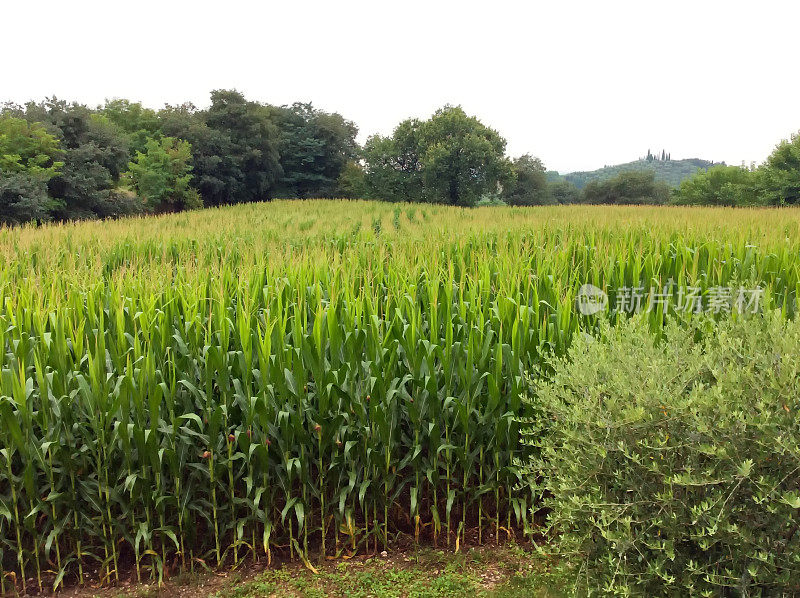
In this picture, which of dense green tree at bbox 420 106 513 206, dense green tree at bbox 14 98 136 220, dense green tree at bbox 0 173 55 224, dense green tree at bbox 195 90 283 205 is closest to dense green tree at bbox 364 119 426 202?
dense green tree at bbox 420 106 513 206

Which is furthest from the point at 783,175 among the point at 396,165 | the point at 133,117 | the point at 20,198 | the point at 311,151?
the point at 133,117

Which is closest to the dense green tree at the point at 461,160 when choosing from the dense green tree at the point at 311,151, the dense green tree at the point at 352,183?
the dense green tree at the point at 352,183

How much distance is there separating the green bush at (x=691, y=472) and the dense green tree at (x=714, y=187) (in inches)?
2310

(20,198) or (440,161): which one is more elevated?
(440,161)

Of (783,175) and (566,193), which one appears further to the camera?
(566,193)

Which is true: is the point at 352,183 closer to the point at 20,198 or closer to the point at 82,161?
the point at 82,161

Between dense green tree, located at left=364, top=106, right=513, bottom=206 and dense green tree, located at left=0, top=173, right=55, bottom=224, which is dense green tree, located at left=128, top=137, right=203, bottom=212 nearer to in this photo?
dense green tree, located at left=0, top=173, right=55, bottom=224

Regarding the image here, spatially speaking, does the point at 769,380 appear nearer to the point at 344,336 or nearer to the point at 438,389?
the point at 438,389

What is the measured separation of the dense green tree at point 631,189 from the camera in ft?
235

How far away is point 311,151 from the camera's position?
53.2 metres

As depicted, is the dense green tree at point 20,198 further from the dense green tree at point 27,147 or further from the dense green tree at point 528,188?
the dense green tree at point 528,188

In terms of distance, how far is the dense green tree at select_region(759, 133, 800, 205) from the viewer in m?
42.3

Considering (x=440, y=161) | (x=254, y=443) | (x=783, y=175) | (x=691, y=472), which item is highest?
(x=440, y=161)

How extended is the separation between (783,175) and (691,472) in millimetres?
50448
